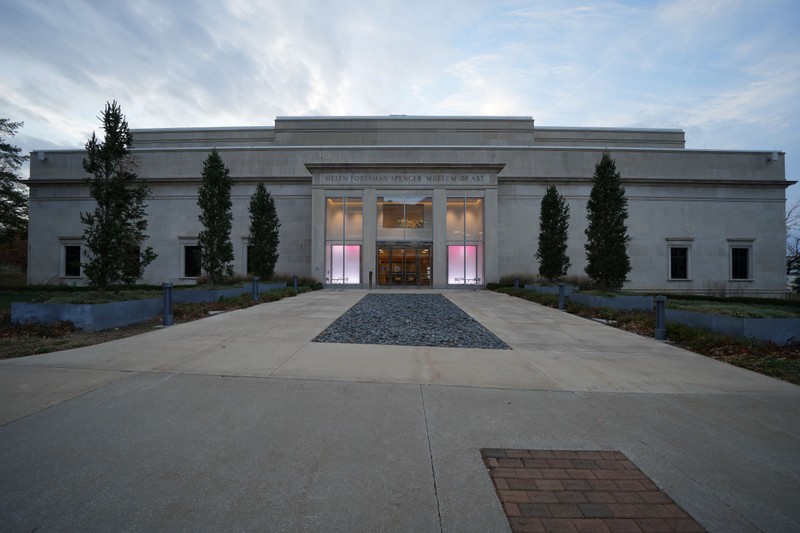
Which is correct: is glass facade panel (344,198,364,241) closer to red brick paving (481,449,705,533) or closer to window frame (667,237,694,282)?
window frame (667,237,694,282)

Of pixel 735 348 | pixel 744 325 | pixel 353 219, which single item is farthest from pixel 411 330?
pixel 353 219

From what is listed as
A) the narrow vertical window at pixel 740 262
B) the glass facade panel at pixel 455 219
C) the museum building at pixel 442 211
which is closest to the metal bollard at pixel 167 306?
the museum building at pixel 442 211

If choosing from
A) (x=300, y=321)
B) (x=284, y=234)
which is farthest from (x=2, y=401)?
(x=284, y=234)

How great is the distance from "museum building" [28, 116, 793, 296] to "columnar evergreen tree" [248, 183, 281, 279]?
5.16 metres

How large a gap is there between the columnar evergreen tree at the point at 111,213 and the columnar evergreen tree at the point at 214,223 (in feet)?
15.3

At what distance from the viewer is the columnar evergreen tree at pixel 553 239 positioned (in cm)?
2166

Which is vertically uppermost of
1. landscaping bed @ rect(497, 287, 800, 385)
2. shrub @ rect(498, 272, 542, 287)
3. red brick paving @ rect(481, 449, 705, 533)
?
shrub @ rect(498, 272, 542, 287)

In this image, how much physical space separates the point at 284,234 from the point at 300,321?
70.8ft

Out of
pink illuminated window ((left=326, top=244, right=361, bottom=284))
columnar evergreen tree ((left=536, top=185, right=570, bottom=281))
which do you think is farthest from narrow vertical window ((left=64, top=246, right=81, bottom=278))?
columnar evergreen tree ((left=536, top=185, right=570, bottom=281))

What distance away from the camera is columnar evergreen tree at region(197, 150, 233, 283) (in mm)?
16859

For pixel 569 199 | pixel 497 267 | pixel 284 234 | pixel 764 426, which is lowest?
pixel 764 426

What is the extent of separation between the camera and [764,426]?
13.1ft

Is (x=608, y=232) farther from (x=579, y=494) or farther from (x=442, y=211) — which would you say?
(x=579, y=494)

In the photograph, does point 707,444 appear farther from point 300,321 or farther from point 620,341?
point 300,321
